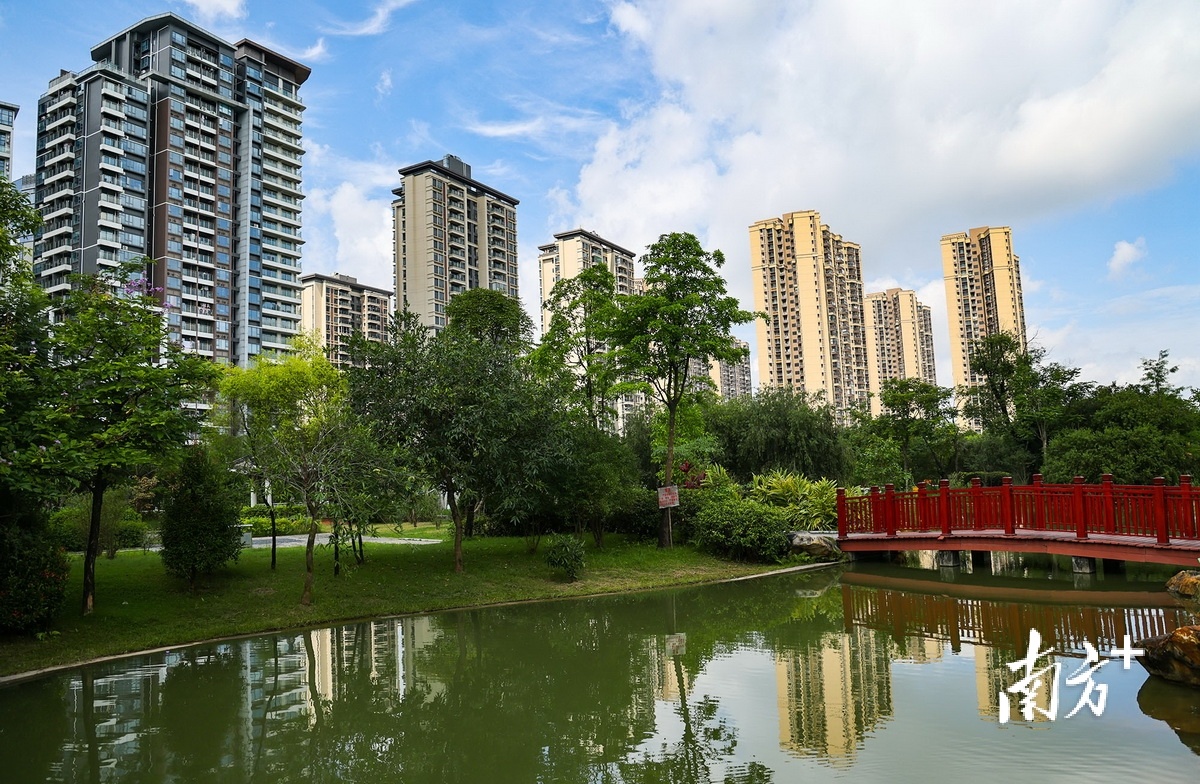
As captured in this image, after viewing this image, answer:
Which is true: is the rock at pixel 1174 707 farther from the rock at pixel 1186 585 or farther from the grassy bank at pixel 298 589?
the grassy bank at pixel 298 589

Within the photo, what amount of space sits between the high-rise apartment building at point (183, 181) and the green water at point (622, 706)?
56380mm

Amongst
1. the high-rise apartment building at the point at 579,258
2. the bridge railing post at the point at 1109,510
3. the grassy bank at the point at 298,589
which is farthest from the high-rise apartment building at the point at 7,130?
the bridge railing post at the point at 1109,510

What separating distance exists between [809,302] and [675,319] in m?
60.6

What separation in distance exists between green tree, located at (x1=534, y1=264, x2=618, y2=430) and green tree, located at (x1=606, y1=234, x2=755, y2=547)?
147 cm

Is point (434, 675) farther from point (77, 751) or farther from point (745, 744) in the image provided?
point (745, 744)

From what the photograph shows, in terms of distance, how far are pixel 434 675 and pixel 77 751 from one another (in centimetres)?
333

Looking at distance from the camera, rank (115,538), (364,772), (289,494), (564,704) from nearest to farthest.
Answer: (364,772) < (564,704) < (289,494) < (115,538)

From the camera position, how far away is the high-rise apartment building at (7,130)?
61.7 meters

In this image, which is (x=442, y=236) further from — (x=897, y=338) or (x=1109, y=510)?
(x=1109, y=510)

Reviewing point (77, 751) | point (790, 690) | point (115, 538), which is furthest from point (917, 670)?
point (115, 538)

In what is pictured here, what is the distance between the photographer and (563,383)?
1733cm

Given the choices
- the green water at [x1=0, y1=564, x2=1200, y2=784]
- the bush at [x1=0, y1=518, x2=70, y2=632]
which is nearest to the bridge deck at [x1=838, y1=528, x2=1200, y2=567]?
the green water at [x1=0, y1=564, x2=1200, y2=784]

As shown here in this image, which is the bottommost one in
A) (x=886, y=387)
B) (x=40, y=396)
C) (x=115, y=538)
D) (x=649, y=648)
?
(x=649, y=648)

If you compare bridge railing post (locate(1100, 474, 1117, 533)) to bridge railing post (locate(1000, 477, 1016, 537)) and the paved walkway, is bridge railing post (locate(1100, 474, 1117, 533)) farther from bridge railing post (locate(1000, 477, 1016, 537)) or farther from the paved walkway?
the paved walkway
